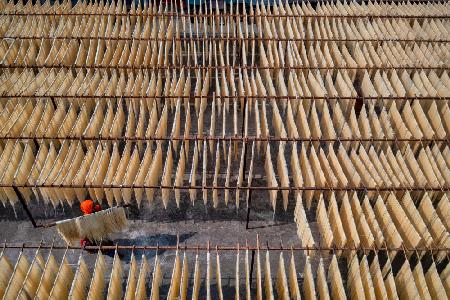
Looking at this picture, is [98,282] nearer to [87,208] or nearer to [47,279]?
[47,279]

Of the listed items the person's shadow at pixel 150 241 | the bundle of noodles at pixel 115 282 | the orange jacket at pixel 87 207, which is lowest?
the person's shadow at pixel 150 241

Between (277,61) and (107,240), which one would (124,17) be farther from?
(107,240)

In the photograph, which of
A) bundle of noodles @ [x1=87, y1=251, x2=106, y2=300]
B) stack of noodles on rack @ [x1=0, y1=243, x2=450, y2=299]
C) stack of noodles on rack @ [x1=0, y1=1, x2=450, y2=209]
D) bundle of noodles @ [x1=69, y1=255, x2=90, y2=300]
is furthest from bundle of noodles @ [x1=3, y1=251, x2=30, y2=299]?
stack of noodles on rack @ [x1=0, y1=1, x2=450, y2=209]

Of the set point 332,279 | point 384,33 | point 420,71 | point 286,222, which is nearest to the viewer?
point 332,279

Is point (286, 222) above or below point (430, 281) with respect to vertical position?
below

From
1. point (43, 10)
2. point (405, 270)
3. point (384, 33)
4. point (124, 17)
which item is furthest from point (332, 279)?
point (43, 10)

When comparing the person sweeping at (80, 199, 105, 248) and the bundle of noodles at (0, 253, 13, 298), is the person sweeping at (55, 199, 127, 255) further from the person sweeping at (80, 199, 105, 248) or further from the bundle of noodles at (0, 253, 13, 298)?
the bundle of noodles at (0, 253, 13, 298)

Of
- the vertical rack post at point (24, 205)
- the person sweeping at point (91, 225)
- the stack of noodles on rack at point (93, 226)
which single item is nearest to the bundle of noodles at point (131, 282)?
the person sweeping at point (91, 225)

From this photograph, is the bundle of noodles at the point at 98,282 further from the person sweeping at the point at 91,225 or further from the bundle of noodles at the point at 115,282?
the person sweeping at the point at 91,225
